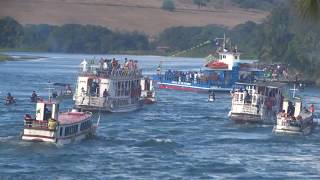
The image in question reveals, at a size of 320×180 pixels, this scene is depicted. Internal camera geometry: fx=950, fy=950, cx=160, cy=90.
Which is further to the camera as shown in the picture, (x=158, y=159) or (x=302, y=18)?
(x=158, y=159)

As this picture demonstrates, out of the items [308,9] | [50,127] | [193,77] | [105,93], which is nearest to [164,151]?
[50,127]

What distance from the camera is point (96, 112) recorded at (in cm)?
4878

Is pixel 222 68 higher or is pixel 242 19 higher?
pixel 242 19

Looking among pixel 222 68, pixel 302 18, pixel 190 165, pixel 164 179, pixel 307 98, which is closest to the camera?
pixel 302 18

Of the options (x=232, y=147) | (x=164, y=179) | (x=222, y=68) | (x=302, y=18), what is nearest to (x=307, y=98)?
(x=222, y=68)

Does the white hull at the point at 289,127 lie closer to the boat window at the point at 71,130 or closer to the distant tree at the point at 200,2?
the boat window at the point at 71,130

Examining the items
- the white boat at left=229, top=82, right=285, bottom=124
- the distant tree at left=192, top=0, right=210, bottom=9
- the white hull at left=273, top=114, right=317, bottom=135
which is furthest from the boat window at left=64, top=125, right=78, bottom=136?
the distant tree at left=192, top=0, right=210, bottom=9

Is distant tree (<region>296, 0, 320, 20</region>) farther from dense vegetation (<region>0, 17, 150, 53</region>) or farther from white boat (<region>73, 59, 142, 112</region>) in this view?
dense vegetation (<region>0, 17, 150, 53</region>)

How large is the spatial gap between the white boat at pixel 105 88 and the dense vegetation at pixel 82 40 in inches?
3579

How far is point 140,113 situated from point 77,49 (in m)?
104

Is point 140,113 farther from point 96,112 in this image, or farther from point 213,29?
point 213,29

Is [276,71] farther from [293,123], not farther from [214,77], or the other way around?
[293,123]

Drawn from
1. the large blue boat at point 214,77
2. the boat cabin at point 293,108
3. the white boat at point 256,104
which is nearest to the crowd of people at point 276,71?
the large blue boat at point 214,77

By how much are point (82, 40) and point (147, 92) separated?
94.4 meters
